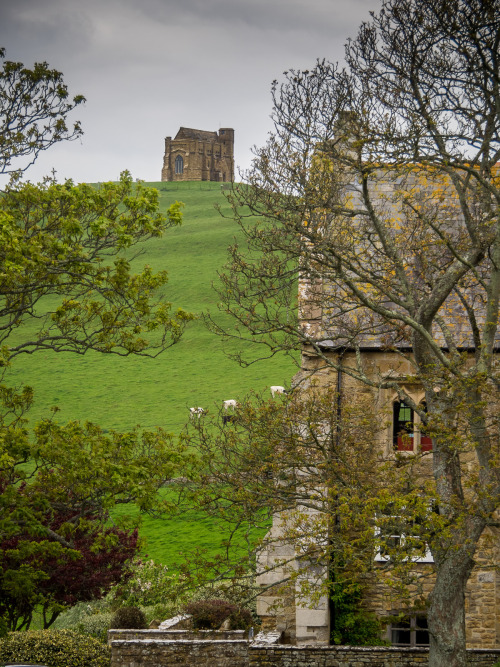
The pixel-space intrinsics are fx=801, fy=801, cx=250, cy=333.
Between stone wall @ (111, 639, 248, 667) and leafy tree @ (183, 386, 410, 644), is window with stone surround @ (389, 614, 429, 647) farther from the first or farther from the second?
stone wall @ (111, 639, 248, 667)

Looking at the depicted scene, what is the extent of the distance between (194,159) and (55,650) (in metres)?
127

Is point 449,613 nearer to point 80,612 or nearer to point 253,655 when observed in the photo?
point 253,655

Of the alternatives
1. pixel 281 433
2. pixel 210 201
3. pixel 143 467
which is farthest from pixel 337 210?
pixel 210 201

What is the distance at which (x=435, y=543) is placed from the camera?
12695 millimetres

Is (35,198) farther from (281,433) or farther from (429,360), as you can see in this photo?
(429,360)

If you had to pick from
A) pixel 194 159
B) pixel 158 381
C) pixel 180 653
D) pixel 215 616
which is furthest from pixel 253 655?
pixel 194 159

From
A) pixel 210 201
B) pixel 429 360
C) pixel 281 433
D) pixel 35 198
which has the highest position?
pixel 210 201

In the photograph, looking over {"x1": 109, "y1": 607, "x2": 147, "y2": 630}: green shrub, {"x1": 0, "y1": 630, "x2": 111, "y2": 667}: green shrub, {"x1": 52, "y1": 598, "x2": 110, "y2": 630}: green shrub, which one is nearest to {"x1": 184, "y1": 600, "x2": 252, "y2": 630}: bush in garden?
{"x1": 109, "y1": 607, "x2": 147, "y2": 630}: green shrub

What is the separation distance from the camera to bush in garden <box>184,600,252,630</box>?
55.1 feet

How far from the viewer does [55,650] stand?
60.4 ft

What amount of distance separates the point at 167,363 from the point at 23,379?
10812 mm

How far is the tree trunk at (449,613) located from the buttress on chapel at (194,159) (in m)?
127

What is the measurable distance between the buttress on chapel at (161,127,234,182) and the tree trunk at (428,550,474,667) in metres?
127

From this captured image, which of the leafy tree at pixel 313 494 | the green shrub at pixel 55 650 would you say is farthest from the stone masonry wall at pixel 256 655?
the green shrub at pixel 55 650
